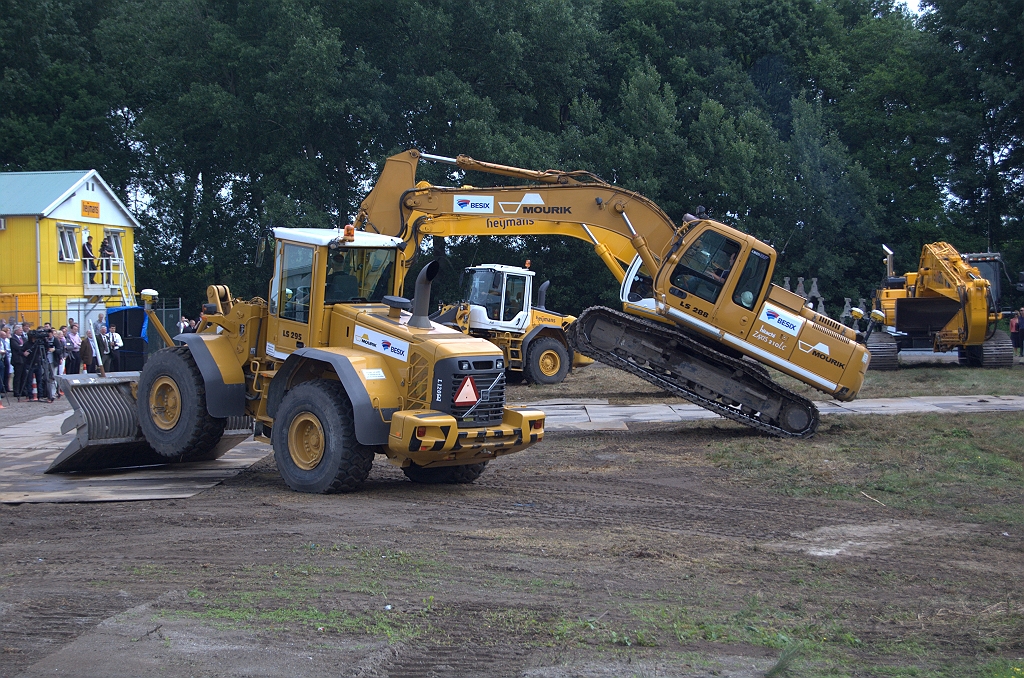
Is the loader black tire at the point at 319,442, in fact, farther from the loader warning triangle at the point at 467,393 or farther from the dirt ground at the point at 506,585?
the loader warning triangle at the point at 467,393

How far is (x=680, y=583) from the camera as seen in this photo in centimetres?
707

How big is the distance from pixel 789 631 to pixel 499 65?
35.1 meters

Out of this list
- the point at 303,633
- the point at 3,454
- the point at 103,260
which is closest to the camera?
the point at 303,633

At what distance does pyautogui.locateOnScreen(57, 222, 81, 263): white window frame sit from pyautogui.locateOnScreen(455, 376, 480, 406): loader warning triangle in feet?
90.4

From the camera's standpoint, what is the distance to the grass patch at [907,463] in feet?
33.8

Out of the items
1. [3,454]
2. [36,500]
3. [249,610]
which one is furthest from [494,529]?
[3,454]

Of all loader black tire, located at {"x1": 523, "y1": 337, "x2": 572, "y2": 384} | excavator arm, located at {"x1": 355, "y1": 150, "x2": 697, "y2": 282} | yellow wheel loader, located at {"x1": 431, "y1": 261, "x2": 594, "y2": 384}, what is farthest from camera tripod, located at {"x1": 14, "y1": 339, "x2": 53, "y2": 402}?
loader black tire, located at {"x1": 523, "y1": 337, "x2": 572, "y2": 384}

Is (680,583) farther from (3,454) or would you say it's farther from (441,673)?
(3,454)

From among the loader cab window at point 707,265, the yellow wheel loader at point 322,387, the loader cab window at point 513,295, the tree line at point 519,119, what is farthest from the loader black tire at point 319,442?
the tree line at point 519,119

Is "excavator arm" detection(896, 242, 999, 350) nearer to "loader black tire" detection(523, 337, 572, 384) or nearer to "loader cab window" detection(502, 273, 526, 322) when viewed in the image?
"loader black tire" detection(523, 337, 572, 384)

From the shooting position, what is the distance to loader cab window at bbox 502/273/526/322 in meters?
22.7

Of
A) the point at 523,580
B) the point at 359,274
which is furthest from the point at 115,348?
the point at 523,580

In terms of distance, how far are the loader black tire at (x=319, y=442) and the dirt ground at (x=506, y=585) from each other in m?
0.19

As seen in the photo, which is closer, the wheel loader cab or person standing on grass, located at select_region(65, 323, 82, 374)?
the wheel loader cab
